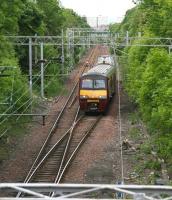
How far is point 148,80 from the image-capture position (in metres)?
24.1

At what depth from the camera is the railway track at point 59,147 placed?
2025 centimetres

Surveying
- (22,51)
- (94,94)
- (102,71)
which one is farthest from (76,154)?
(22,51)

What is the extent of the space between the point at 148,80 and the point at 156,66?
701 millimetres

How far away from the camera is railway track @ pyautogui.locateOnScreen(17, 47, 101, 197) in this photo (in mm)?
20250

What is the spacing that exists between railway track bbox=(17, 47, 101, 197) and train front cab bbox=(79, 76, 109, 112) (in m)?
0.78

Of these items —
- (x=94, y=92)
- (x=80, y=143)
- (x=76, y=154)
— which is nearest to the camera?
(x=76, y=154)

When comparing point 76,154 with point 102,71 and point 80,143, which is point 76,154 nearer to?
point 80,143

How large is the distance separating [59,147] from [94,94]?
8.31 metres

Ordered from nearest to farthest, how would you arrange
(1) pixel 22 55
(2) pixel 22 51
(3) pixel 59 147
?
1. (3) pixel 59 147
2. (2) pixel 22 51
3. (1) pixel 22 55

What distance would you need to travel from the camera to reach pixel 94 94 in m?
32.8

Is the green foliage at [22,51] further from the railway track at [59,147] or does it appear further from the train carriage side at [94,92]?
the train carriage side at [94,92]

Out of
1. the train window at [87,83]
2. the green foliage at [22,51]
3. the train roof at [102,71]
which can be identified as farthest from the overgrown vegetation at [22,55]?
the train roof at [102,71]

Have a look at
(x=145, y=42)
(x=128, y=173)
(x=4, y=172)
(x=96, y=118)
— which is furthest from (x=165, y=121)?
(x=145, y=42)

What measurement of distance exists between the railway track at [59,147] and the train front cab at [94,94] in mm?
777
